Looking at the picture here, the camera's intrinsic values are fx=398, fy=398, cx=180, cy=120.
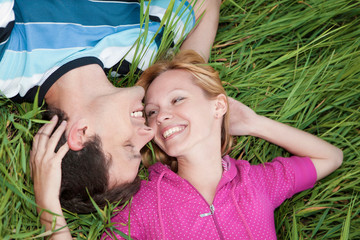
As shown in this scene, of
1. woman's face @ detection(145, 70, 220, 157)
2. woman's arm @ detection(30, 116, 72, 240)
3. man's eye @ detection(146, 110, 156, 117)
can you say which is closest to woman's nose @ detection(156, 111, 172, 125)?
woman's face @ detection(145, 70, 220, 157)

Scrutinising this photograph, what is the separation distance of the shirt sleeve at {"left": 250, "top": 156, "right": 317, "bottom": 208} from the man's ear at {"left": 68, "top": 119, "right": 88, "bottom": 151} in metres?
1.07

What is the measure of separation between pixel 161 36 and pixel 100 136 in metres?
0.85

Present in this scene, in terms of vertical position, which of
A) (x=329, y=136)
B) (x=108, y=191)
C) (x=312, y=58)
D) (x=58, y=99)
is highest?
(x=312, y=58)

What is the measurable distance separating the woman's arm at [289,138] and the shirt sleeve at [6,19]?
1.40 m

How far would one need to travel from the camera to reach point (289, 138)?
2.51 metres

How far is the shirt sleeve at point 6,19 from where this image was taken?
6.57 ft

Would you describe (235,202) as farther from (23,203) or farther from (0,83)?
(0,83)

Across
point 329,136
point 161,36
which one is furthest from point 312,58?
point 161,36

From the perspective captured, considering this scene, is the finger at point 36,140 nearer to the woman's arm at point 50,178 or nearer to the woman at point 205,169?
the woman's arm at point 50,178

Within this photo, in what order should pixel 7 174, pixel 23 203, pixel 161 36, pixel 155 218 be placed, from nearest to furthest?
pixel 7 174 → pixel 23 203 → pixel 155 218 → pixel 161 36

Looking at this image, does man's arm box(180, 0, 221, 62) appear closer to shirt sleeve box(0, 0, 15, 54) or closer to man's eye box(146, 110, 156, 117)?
man's eye box(146, 110, 156, 117)

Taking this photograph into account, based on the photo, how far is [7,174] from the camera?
195 cm

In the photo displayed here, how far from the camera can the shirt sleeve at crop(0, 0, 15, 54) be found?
2.00 m

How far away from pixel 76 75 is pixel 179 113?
1.96 feet
